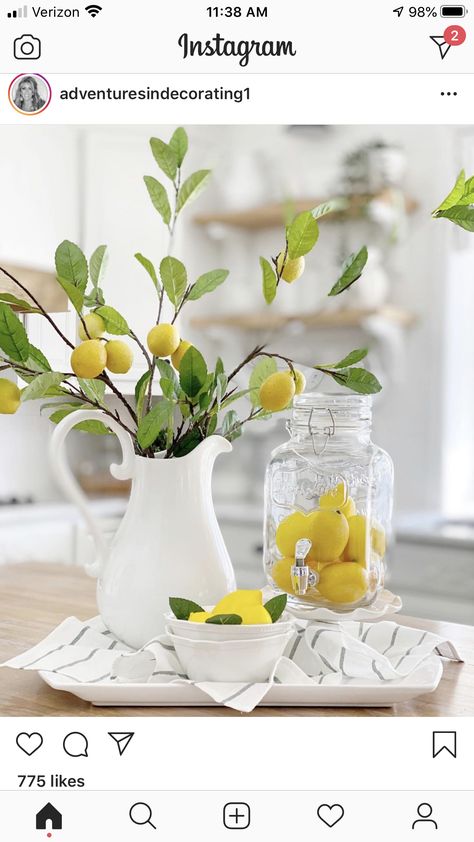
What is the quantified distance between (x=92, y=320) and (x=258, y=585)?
4.75 feet

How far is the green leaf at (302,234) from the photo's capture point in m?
0.58

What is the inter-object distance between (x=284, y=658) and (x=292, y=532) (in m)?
0.13

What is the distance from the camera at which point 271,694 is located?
52cm

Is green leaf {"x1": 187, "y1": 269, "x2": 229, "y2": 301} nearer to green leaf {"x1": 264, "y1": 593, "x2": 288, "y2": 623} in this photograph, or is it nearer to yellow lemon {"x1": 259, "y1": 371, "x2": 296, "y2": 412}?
yellow lemon {"x1": 259, "y1": 371, "x2": 296, "y2": 412}

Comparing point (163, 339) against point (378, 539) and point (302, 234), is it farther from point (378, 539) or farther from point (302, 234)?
point (378, 539)

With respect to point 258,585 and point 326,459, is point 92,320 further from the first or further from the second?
point 258,585

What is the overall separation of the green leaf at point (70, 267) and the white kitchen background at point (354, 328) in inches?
46.5

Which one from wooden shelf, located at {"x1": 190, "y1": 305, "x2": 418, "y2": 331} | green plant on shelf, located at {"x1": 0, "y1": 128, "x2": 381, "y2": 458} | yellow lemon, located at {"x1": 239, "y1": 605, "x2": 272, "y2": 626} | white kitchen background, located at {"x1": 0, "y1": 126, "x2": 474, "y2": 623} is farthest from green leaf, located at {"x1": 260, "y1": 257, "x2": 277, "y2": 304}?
wooden shelf, located at {"x1": 190, "y1": 305, "x2": 418, "y2": 331}

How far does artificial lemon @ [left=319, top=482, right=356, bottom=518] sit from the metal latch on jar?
0.13 feet

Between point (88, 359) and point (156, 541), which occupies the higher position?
point (88, 359)

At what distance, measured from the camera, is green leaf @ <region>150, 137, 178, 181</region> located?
61 centimetres
